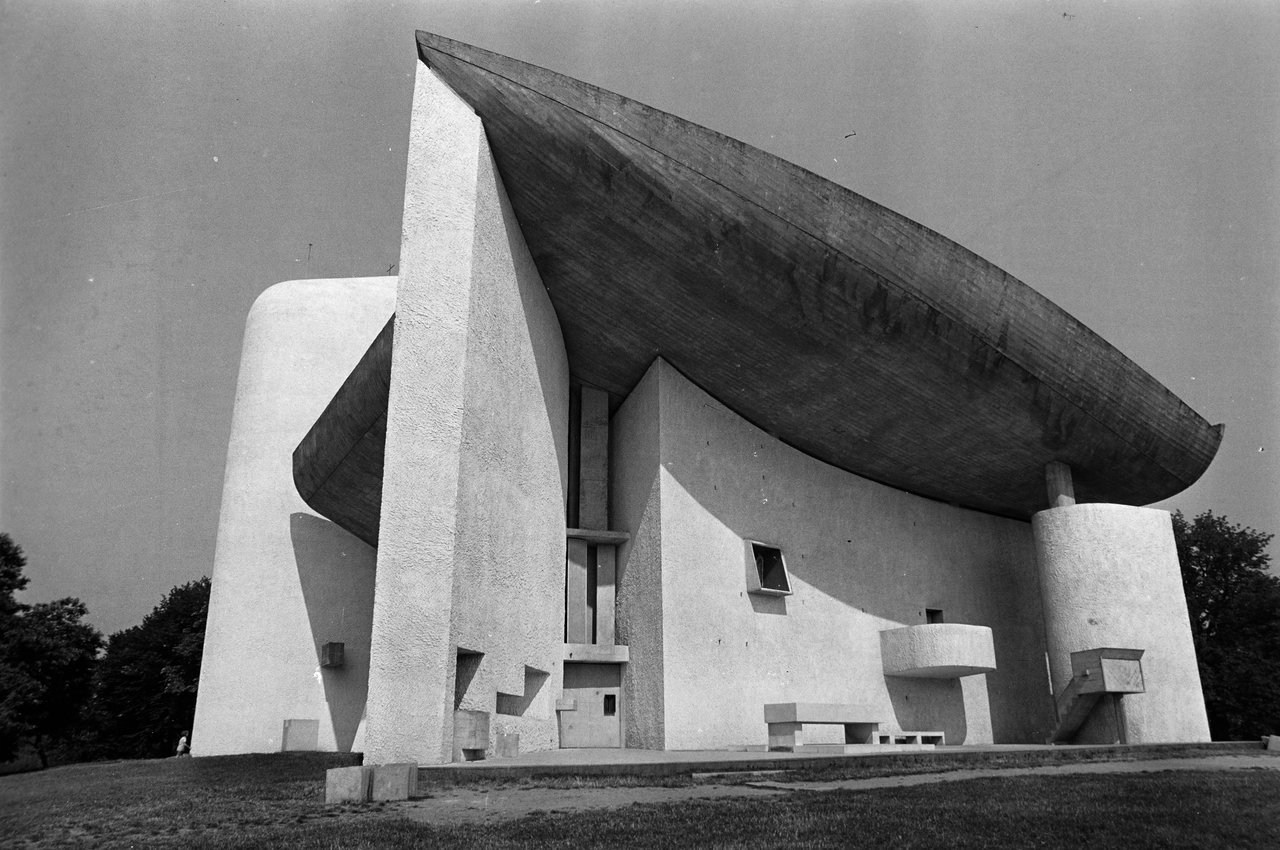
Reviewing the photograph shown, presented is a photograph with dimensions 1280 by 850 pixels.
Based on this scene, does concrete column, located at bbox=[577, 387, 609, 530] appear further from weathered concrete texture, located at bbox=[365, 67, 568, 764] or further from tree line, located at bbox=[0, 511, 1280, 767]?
tree line, located at bbox=[0, 511, 1280, 767]

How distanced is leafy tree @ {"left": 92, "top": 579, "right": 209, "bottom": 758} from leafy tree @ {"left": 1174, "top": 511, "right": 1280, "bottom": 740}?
35.1 m

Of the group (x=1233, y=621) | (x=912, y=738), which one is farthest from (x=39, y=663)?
(x=1233, y=621)

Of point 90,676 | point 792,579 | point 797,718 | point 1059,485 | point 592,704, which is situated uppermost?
point 1059,485

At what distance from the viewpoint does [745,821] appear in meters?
6.26

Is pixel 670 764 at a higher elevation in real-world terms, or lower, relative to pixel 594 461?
lower

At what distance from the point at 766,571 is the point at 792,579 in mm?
611

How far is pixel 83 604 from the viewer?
25.2m

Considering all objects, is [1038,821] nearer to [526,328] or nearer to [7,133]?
[7,133]

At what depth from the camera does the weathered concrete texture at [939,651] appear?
18.5 m

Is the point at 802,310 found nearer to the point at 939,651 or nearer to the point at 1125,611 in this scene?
the point at 939,651

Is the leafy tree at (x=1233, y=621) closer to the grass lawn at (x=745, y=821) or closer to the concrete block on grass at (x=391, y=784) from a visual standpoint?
the grass lawn at (x=745, y=821)

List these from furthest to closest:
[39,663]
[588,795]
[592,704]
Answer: [39,663]
[592,704]
[588,795]

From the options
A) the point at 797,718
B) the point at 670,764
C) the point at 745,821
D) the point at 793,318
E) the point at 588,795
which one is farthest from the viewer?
the point at 793,318

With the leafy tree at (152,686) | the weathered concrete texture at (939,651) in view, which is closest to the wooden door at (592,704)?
the weathered concrete texture at (939,651)
